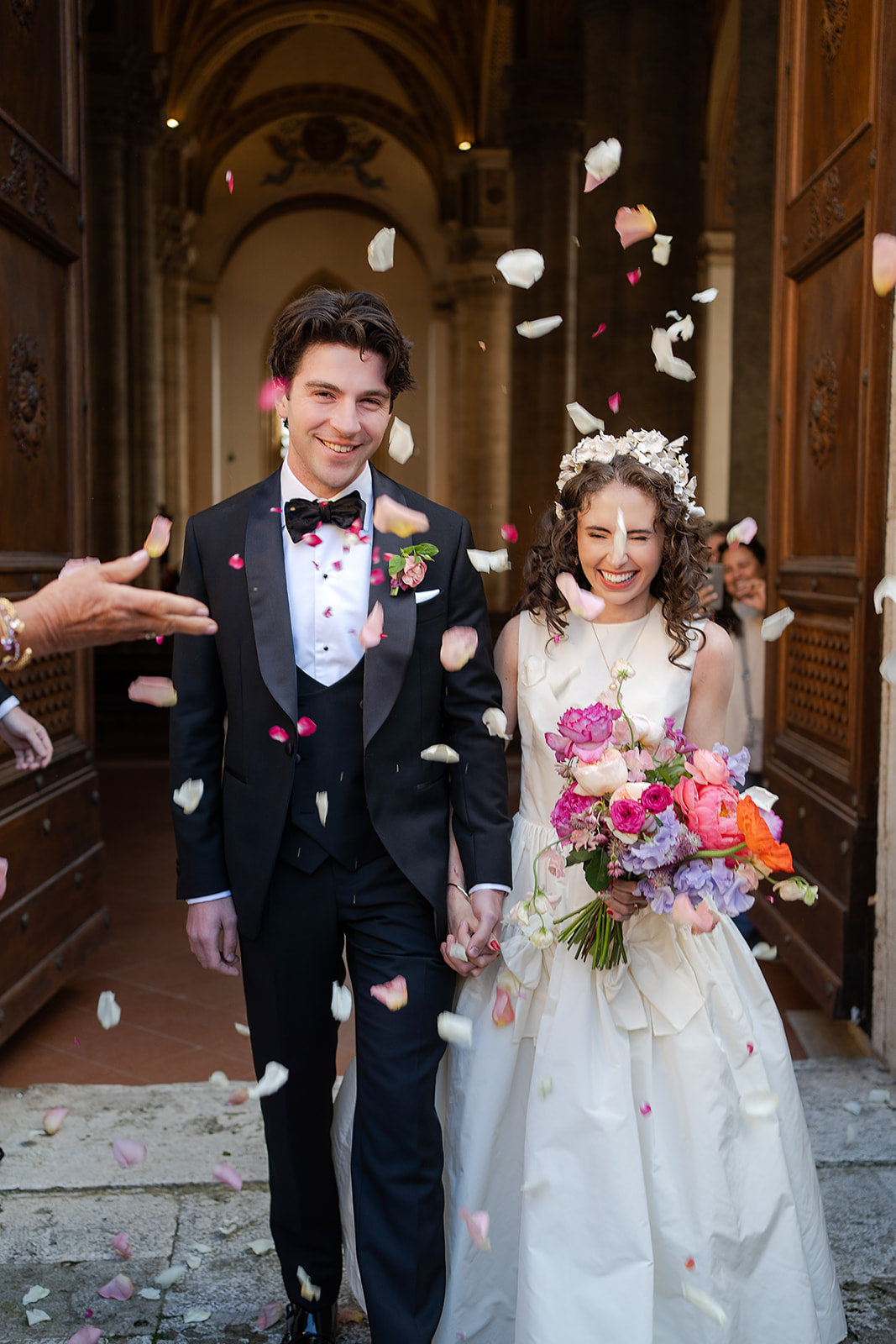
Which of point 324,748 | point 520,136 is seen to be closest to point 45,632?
point 324,748

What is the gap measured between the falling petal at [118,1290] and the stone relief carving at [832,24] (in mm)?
4122

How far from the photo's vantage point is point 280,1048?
2.26 metres

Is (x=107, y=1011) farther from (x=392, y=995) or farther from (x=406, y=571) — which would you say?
(x=406, y=571)

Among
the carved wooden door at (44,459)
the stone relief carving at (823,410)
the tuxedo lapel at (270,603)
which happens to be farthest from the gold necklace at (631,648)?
the carved wooden door at (44,459)

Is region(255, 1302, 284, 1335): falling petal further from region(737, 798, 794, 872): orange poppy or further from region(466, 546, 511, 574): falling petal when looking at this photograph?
region(466, 546, 511, 574): falling petal

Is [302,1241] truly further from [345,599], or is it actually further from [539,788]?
[345,599]

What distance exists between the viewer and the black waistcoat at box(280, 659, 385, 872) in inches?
86.0

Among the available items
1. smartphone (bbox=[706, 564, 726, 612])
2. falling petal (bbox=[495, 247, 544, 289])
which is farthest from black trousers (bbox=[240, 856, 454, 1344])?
smartphone (bbox=[706, 564, 726, 612])

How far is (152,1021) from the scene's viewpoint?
4.26 metres

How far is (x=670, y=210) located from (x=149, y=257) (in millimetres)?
Result: 9116

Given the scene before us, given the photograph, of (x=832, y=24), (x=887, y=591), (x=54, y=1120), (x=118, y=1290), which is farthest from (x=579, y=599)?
(x=832, y=24)

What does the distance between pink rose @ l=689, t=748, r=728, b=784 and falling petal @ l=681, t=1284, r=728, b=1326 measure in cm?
88

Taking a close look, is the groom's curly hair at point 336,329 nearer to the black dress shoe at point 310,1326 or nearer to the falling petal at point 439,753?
the falling petal at point 439,753

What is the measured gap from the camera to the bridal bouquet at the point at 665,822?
197 cm
